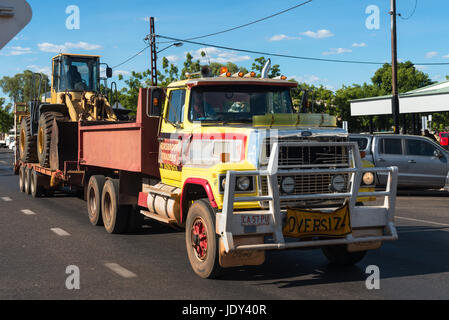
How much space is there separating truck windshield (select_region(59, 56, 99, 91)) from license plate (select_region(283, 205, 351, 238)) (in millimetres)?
12879

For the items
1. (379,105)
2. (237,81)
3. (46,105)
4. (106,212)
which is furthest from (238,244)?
(379,105)

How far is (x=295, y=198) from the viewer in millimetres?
6547

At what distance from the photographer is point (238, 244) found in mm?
6348

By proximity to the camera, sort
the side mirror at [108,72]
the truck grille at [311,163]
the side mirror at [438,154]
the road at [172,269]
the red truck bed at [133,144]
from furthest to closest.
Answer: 1. the side mirror at [108,72]
2. the side mirror at [438,154]
3. the red truck bed at [133,144]
4. the truck grille at [311,163]
5. the road at [172,269]

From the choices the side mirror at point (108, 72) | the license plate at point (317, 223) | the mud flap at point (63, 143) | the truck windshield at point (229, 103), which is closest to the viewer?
the license plate at point (317, 223)

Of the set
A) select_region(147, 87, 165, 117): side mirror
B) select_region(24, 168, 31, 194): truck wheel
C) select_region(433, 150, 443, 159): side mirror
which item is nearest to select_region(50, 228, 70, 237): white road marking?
select_region(147, 87, 165, 117): side mirror

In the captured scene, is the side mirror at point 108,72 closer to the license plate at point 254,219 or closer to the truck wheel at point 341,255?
the truck wheel at point 341,255

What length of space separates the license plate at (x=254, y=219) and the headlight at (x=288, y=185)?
509mm

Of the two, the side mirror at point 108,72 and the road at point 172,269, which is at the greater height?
the side mirror at point 108,72

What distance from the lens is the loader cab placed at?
18125 mm

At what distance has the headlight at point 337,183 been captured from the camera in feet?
23.1

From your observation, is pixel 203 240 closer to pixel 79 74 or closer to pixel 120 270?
pixel 120 270

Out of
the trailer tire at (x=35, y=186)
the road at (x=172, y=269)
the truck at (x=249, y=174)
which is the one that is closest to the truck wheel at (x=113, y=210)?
the road at (x=172, y=269)
